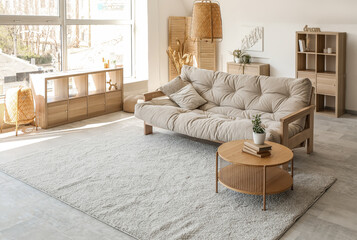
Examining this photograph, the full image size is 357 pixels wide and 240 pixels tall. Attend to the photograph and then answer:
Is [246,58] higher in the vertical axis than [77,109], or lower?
higher

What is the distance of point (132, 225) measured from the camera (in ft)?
11.1

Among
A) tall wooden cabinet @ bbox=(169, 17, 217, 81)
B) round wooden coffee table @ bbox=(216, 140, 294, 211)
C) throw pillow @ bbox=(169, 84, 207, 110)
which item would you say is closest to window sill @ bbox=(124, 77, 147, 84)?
tall wooden cabinet @ bbox=(169, 17, 217, 81)

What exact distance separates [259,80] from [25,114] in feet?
10.6

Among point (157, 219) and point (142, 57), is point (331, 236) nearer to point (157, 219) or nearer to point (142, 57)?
point (157, 219)

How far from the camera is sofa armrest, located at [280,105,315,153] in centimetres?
446

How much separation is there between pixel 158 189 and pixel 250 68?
4412mm

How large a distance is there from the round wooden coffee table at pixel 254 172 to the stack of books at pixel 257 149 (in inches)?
1.5

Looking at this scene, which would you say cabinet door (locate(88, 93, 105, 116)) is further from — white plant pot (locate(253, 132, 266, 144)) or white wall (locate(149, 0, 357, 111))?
white plant pot (locate(253, 132, 266, 144))

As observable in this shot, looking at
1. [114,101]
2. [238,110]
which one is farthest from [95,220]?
[114,101]

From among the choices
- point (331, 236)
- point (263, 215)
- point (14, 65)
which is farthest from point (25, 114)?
point (331, 236)

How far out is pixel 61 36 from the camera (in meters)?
6.98

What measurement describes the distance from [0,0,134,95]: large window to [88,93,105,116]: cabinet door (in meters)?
0.71

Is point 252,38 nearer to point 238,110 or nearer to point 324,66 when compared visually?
point 324,66

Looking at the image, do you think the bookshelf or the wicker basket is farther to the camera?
the bookshelf
